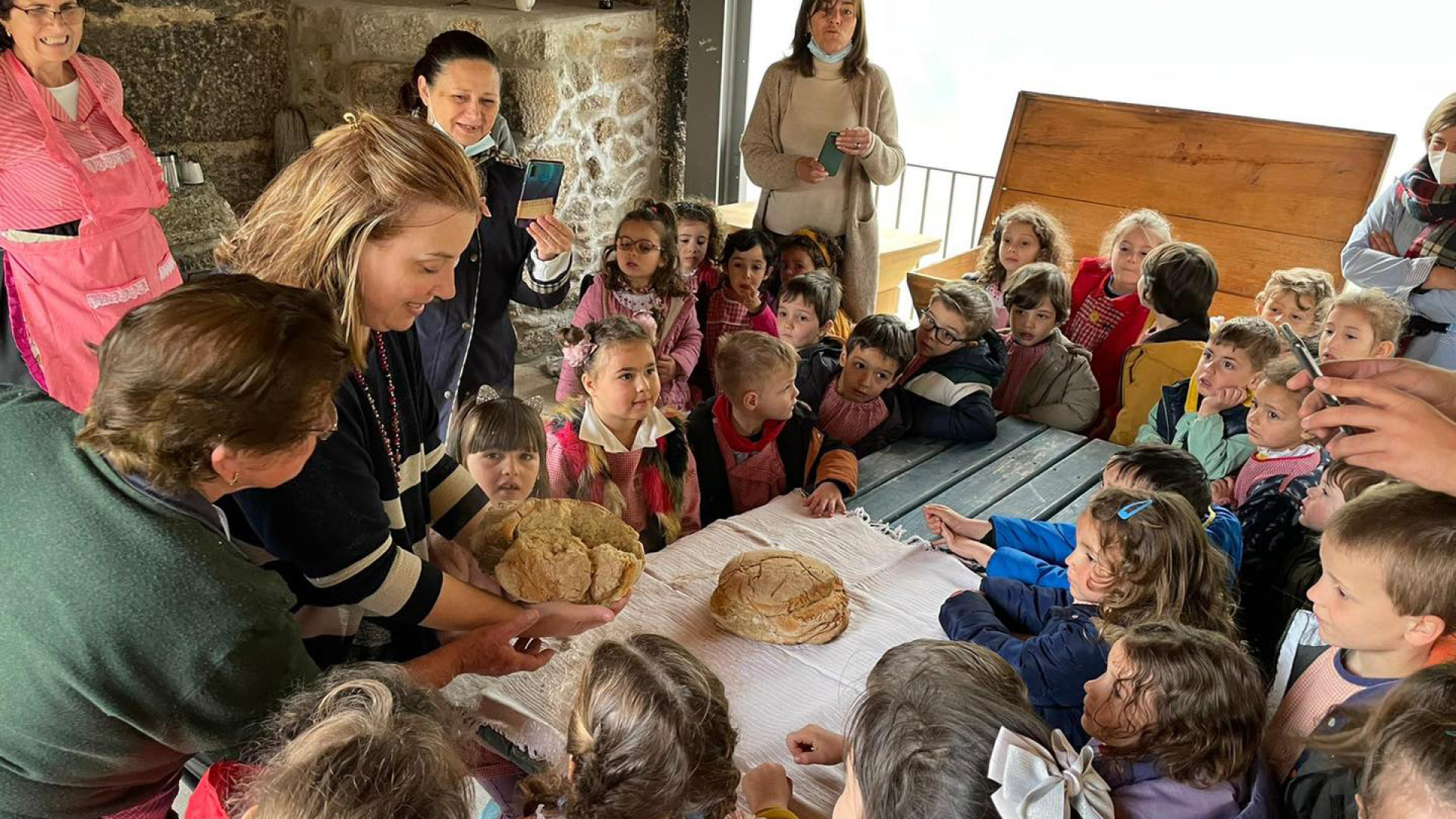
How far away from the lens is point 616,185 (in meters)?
5.39

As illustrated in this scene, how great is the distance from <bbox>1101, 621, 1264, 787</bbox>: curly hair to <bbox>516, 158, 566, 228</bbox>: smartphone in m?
2.00

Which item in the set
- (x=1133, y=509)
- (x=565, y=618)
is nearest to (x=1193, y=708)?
(x=1133, y=509)

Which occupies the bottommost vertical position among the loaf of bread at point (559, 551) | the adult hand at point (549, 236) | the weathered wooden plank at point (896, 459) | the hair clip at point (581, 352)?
the weathered wooden plank at point (896, 459)

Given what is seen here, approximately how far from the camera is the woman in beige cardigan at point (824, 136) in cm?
414

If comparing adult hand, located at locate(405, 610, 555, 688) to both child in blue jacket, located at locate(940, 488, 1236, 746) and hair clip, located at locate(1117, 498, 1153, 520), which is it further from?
hair clip, located at locate(1117, 498, 1153, 520)

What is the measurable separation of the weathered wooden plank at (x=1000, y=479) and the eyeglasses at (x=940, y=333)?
0.43 meters

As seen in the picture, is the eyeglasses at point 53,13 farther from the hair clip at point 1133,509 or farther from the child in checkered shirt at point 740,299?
the hair clip at point 1133,509

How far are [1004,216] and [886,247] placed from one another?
1.20 m

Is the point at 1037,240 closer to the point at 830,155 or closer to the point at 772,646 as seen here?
the point at 830,155

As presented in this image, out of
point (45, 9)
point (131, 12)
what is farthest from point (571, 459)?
point (131, 12)

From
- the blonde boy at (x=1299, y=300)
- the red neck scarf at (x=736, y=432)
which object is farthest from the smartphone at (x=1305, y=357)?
the blonde boy at (x=1299, y=300)

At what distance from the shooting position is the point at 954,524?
247cm

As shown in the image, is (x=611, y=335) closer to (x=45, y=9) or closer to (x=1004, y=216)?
(x=45, y=9)

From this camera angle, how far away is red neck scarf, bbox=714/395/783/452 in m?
2.83
